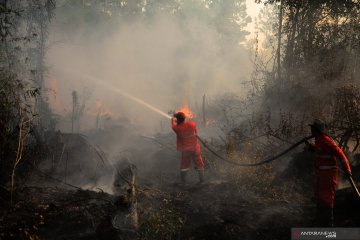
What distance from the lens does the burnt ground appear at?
16.9ft

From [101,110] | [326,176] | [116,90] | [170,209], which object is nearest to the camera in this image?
[326,176]

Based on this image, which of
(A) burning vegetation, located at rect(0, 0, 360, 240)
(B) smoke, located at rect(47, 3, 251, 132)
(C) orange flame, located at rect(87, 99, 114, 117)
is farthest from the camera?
(B) smoke, located at rect(47, 3, 251, 132)

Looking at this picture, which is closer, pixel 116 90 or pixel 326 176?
pixel 326 176

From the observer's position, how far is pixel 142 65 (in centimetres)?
3120

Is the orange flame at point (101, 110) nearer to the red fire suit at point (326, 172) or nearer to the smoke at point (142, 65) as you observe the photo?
the smoke at point (142, 65)

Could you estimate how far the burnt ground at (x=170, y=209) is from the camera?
514cm

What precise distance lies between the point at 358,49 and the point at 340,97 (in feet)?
18.1

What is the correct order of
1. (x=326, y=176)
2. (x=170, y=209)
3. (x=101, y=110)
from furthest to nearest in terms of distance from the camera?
(x=101, y=110), (x=170, y=209), (x=326, y=176)

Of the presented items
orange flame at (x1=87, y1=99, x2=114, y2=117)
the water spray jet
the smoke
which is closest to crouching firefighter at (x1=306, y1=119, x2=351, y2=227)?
the smoke

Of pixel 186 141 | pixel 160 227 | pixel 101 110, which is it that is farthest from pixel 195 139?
pixel 101 110

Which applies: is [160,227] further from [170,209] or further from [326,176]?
[326,176]

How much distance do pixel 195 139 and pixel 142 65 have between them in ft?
78.8

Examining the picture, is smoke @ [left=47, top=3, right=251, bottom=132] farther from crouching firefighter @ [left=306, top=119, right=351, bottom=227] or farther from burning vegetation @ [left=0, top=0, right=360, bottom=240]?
crouching firefighter @ [left=306, top=119, right=351, bottom=227]

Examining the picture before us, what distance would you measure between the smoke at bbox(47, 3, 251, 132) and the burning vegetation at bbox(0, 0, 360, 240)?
0.25 metres
